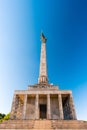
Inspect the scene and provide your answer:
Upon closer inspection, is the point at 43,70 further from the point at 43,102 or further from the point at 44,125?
the point at 44,125

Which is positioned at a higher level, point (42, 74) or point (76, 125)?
point (42, 74)

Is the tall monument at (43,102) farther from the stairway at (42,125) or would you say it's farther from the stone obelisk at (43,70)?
the stairway at (42,125)

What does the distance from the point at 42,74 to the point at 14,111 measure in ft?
31.5

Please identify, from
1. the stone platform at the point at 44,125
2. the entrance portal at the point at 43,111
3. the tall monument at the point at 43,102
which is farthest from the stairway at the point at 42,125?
the entrance portal at the point at 43,111

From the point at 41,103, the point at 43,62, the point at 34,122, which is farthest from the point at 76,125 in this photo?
the point at 43,62

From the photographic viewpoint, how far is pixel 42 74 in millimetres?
25859

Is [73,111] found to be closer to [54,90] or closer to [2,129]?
[54,90]

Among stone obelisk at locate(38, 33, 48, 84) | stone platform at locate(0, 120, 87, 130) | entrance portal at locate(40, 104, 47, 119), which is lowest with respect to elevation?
stone platform at locate(0, 120, 87, 130)

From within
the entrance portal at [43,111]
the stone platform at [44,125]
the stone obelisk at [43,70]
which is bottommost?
the stone platform at [44,125]

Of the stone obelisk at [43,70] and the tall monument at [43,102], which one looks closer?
the tall monument at [43,102]

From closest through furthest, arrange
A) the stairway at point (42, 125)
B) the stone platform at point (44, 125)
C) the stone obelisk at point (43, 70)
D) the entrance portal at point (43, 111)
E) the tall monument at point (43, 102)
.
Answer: the stairway at point (42, 125) → the stone platform at point (44, 125) → the tall monument at point (43, 102) → the entrance portal at point (43, 111) → the stone obelisk at point (43, 70)

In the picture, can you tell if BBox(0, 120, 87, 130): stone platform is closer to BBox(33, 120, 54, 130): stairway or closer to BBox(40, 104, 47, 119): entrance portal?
BBox(33, 120, 54, 130): stairway

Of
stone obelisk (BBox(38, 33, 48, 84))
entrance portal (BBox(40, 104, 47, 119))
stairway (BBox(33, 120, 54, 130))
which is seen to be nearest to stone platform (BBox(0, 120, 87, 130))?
stairway (BBox(33, 120, 54, 130))

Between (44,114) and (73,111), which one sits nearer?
(73,111)
